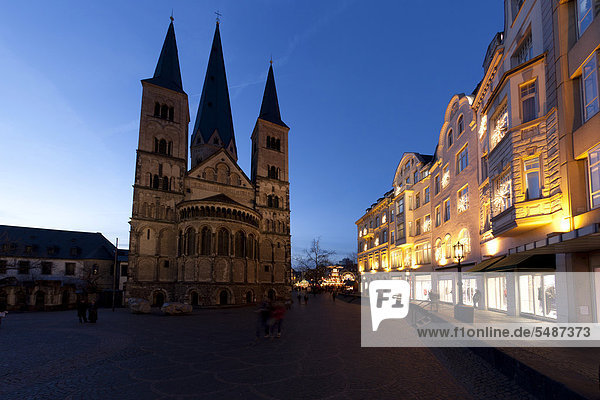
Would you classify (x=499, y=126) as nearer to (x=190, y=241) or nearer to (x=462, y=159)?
(x=462, y=159)

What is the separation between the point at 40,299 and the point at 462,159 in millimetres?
47895

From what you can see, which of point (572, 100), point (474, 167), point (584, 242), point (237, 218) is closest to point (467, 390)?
point (584, 242)

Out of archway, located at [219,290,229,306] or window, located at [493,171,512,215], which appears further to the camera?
archway, located at [219,290,229,306]

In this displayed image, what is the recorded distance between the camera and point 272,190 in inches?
2211

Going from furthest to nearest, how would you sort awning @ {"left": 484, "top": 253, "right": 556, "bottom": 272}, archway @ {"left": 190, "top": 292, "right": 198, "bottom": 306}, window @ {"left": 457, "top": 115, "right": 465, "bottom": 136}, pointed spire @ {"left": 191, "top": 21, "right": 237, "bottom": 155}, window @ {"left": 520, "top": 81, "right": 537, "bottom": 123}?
pointed spire @ {"left": 191, "top": 21, "right": 237, "bottom": 155}
archway @ {"left": 190, "top": 292, "right": 198, "bottom": 306}
window @ {"left": 457, "top": 115, "right": 465, "bottom": 136}
window @ {"left": 520, "top": 81, "right": 537, "bottom": 123}
awning @ {"left": 484, "top": 253, "right": 556, "bottom": 272}

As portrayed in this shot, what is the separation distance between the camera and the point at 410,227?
134 feet

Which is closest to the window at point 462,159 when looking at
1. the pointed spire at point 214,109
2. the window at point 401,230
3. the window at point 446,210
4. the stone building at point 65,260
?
the window at point 446,210

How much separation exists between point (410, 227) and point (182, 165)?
30499 mm

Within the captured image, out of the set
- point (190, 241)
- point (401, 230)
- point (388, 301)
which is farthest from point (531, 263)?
point (190, 241)

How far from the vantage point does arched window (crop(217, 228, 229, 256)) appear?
141 ft

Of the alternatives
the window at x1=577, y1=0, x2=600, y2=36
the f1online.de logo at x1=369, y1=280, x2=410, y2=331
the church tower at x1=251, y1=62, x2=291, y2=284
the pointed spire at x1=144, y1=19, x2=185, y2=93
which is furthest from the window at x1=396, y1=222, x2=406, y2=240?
the pointed spire at x1=144, y1=19, x2=185, y2=93

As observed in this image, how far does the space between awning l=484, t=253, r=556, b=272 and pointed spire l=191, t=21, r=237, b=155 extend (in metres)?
48.3

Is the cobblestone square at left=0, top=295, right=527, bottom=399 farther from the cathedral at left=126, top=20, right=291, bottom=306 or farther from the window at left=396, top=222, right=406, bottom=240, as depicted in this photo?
the window at left=396, top=222, right=406, bottom=240

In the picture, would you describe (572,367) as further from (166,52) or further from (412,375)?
(166,52)
